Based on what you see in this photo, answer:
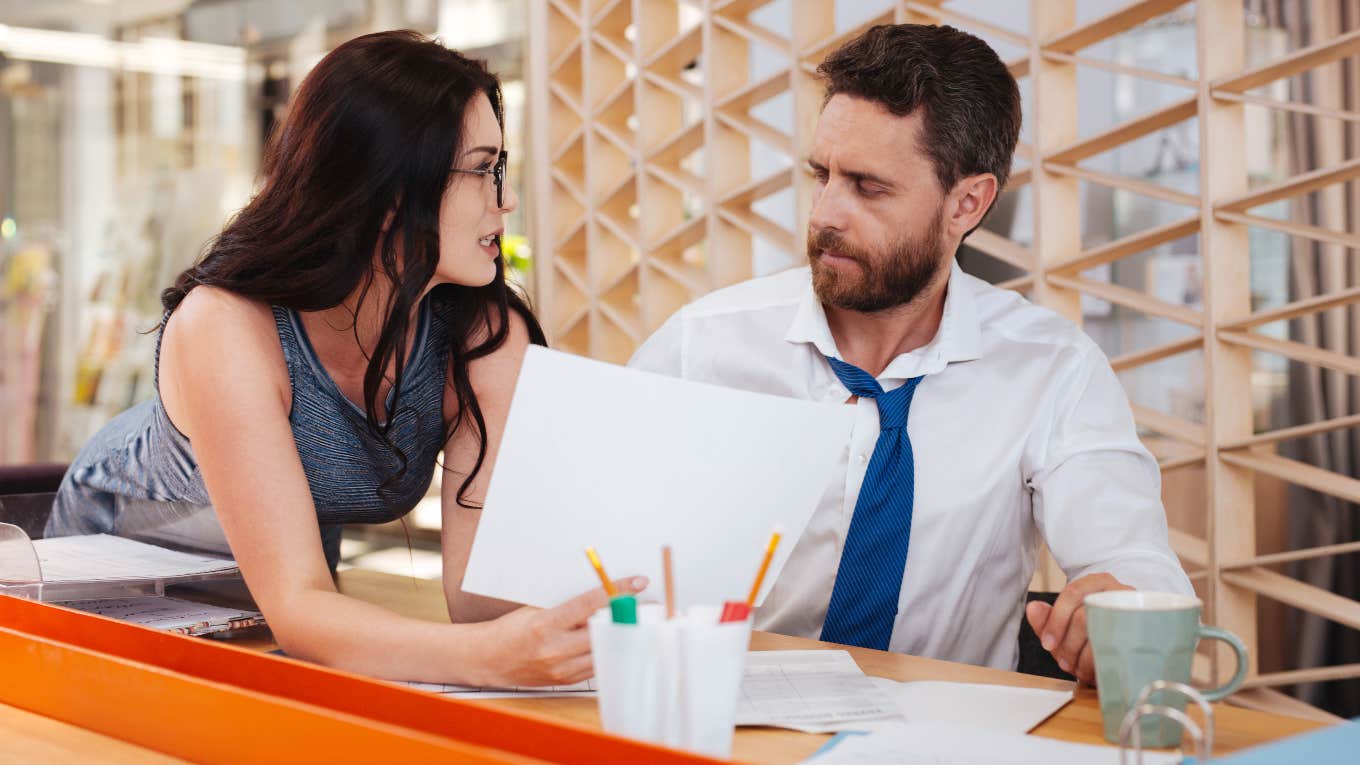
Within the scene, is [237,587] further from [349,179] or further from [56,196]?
[56,196]

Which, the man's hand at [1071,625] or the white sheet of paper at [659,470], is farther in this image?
the man's hand at [1071,625]

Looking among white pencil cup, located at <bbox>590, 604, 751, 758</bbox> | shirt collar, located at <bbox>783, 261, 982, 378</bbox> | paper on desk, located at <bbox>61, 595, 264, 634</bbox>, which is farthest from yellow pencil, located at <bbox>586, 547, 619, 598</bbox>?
shirt collar, located at <bbox>783, 261, 982, 378</bbox>

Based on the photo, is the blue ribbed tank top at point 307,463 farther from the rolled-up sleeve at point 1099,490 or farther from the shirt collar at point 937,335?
the rolled-up sleeve at point 1099,490

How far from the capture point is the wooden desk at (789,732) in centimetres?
97

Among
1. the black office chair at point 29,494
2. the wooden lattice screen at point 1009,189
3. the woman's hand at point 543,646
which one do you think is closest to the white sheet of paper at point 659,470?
the woman's hand at point 543,646

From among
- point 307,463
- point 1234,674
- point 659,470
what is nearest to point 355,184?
point 307,463

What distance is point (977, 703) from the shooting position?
111 cm

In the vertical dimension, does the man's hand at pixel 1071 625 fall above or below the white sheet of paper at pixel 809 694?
above

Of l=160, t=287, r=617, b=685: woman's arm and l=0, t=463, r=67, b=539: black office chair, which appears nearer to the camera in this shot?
l=160, t=287, r=617, b=685: woman's arm

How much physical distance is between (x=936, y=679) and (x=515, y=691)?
398 mm

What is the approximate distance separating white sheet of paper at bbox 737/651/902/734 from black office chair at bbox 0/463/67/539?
1.08m

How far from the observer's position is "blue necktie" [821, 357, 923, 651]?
1.59 metres

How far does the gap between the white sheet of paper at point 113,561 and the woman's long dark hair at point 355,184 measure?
0.32 meters

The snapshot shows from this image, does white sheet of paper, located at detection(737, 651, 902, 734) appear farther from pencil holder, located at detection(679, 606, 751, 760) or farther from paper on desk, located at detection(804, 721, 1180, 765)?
pencil holder, located at detection(679, 606, 751, 760)
